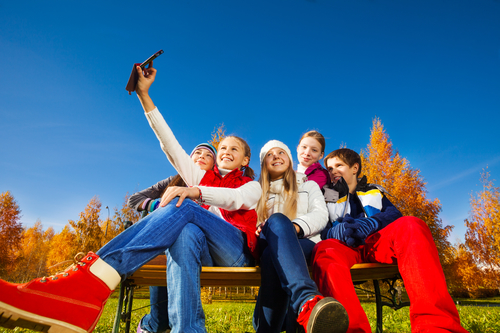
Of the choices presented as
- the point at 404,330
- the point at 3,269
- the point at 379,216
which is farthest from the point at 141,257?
the point at 3,269

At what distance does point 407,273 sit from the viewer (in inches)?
64.3

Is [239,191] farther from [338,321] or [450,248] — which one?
[450,248]

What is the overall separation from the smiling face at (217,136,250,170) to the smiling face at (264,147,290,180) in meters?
0.27

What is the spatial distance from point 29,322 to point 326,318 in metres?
1.23

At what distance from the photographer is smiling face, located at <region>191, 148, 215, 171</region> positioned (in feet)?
9.54

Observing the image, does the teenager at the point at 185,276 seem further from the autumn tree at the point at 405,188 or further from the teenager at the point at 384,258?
the autumn tree at the point at 405,188

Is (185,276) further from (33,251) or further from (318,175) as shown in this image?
(33,251)

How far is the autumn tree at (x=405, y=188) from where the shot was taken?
40.1 ft

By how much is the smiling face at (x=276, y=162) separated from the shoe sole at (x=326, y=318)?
5.44 ft

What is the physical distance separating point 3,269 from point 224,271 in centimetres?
2842

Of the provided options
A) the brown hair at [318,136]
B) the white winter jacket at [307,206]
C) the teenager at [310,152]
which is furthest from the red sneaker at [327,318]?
the brown hair at [318,136]

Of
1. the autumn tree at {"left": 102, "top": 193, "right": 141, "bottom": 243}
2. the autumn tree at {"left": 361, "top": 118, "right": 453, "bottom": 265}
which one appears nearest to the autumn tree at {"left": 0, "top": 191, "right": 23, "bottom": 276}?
the autumn tree at {"left": 102, "top": 193, "right": 141, "bottom": 243}

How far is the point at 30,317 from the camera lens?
114cm

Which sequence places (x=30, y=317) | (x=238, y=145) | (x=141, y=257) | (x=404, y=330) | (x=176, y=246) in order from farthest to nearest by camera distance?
(x=404, y=330) → (x=238, y=145) → (x=176, y=246) → (x=141, y=257) → (x=30, y=317)
